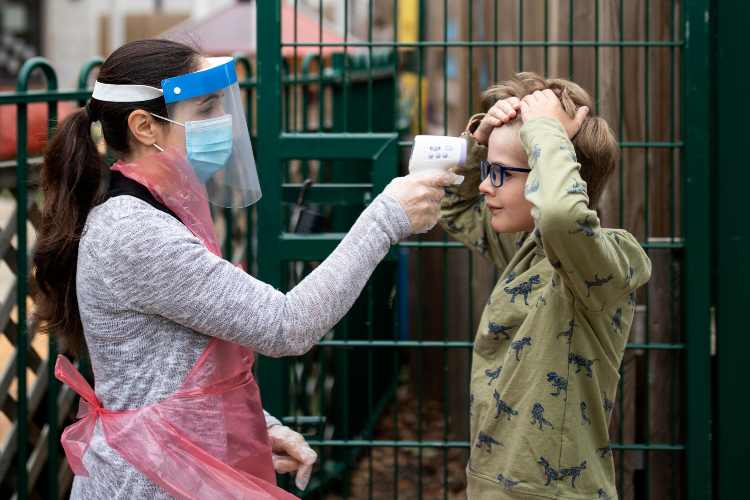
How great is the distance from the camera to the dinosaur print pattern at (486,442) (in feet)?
7.95

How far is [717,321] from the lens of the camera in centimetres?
331

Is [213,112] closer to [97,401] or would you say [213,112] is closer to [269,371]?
[97,401]

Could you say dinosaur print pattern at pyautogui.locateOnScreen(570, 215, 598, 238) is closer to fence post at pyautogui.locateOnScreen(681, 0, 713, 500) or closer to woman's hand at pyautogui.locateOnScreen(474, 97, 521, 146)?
woman's hand at pyautogui.locateOnScreen(474, 97, 521, 146)

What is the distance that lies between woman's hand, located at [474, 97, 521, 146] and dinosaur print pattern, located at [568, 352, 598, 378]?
0.53 metres

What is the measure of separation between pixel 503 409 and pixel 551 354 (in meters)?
0.17

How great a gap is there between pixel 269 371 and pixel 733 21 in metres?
1.71

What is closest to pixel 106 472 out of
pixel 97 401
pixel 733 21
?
pixel 97 401

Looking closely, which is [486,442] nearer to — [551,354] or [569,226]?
[551,354]

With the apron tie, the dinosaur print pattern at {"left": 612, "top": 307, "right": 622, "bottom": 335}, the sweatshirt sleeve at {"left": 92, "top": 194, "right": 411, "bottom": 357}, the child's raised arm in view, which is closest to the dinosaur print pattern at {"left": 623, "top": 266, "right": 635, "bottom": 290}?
the child's raised arm

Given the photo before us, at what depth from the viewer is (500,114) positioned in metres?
2.43

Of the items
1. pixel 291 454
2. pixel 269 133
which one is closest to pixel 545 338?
pixel 291 454

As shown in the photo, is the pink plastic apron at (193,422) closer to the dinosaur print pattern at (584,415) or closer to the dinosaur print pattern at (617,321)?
the dinosaur print pattern at (584,415)

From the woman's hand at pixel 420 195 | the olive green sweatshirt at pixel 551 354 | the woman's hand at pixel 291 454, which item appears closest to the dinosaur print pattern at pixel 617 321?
the olive green sweatshirt at pixel 551 354

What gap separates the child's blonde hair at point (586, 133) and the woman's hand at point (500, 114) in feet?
0.24
